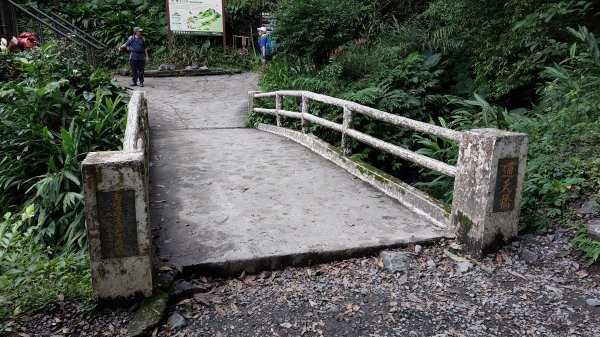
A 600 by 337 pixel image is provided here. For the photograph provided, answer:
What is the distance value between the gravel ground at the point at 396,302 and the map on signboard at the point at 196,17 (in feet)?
53.7

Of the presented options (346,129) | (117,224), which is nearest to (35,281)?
(117,224)

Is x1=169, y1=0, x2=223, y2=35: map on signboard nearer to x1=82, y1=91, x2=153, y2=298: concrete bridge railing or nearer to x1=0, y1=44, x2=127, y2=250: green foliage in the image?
x1=0, y1=44, x2=127, y2=250: green foliage

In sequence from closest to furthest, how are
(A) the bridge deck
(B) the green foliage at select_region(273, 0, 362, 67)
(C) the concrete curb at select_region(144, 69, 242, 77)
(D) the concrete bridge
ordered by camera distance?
(D) the concrete bridge, (A) the bridge deck, (B) the green foliage at select_region(273, 0, 362, 67), (C) the concrete curb at select_region(144, 69, 242, 77)

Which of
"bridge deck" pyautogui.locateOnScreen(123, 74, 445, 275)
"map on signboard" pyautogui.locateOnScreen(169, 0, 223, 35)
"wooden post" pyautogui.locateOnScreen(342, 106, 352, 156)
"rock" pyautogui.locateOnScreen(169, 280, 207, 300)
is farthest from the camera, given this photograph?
"map on signboard" pyautogui.locateOnScreen(169, 0, 223, 35)

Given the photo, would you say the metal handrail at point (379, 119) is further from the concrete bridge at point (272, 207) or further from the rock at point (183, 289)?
the rock at point (183, 289)

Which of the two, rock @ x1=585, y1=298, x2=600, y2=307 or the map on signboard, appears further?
the map on signboard

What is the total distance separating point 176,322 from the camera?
314 cm

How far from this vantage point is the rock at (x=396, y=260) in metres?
3.75

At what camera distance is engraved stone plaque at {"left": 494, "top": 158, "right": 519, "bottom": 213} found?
12.5ft

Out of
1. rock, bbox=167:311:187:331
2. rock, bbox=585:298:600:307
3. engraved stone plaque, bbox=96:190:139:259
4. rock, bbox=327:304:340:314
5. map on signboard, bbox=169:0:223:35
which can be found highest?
map on signboard, bbox=169:0:223:35

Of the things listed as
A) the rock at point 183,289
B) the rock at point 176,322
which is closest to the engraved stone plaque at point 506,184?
the rock at point 183,289

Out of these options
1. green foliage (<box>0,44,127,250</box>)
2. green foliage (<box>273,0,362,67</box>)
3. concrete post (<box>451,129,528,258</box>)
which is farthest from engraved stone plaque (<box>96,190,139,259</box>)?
green foliage (<box>273,0,362,67</box>)

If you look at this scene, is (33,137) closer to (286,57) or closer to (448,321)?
(448,321)

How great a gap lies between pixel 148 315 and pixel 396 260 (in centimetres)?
194
